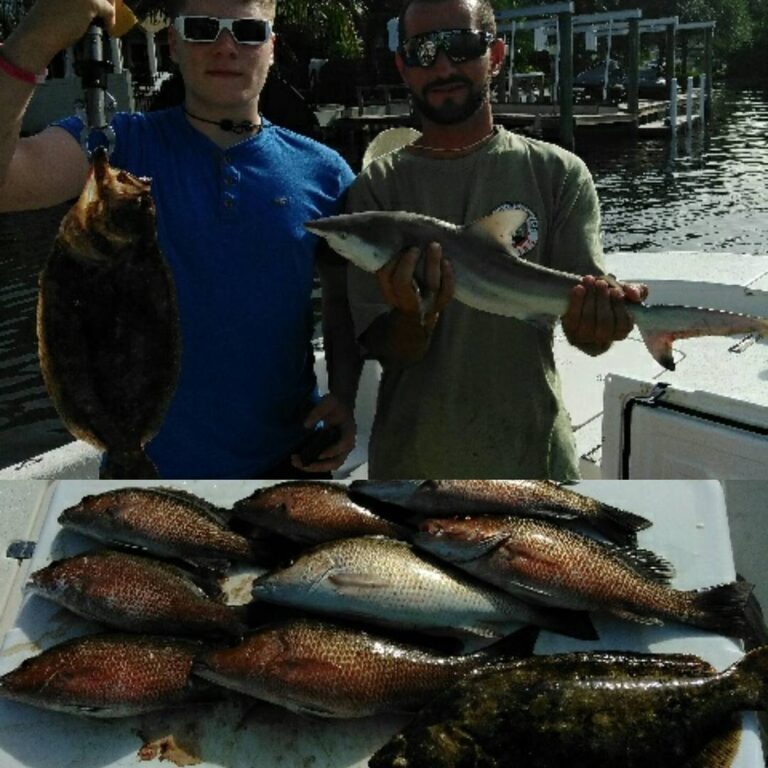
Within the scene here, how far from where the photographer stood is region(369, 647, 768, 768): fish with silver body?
1859 millimetres

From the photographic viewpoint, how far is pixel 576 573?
229 centimetres

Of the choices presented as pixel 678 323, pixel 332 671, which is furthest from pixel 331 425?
pixel 332 671

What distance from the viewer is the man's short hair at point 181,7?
11.1 feet

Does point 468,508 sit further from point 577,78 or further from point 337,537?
point 577,78

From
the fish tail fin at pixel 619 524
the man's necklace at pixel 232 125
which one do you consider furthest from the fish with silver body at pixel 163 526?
the man's necklace at pixel 232 125

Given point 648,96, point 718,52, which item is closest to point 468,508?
point 648,96

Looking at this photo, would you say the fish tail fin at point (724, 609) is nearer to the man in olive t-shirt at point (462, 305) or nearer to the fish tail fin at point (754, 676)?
the fish tail fin at point (754, 676)

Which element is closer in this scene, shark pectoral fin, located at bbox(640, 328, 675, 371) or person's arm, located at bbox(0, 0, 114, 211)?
person's arm, located at bbox(0, 0, 114, 211)

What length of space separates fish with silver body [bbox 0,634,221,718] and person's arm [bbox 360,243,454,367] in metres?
1.63

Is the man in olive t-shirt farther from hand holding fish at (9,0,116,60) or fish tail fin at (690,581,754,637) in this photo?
fish tail fin at (690,581,754,637)

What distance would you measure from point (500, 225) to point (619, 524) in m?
1.30

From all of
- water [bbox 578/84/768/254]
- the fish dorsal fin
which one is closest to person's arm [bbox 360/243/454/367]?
the fish dorsal fin

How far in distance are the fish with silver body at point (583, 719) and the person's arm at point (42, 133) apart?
7.32ft

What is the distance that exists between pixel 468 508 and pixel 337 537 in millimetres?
380
